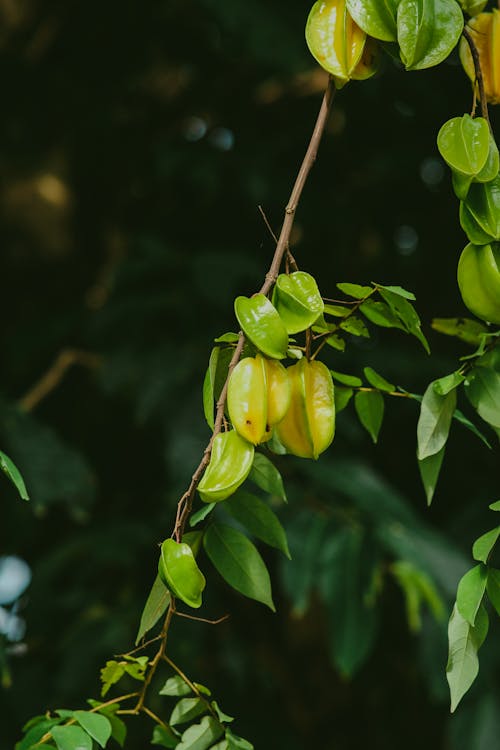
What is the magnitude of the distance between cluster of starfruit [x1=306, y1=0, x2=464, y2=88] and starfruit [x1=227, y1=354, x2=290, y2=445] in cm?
13

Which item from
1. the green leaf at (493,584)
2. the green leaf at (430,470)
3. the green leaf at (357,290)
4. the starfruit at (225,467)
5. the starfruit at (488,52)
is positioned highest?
the starfruit at (488,52)

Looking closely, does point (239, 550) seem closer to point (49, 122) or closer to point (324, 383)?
point (324, 383)

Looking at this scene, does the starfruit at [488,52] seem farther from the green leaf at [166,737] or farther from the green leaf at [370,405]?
the green leaf at [166,737]

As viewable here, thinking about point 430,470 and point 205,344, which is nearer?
point 430,470

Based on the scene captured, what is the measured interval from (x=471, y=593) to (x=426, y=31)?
0.73 ft

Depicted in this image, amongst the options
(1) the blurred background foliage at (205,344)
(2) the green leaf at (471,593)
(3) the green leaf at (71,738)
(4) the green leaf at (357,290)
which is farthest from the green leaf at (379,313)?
(1) the blurred background foliage at (205,344)

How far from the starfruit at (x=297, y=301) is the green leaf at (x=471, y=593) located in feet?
0.37

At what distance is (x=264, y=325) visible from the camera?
1.07 feet

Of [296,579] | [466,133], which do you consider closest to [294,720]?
[296,579]

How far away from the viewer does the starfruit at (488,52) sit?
41cm

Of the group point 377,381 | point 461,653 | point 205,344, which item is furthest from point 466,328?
point 205,344

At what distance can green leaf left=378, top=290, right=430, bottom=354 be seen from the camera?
0.36m

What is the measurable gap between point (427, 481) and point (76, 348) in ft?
3.35

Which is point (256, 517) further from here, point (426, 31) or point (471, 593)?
point (426, 31)
